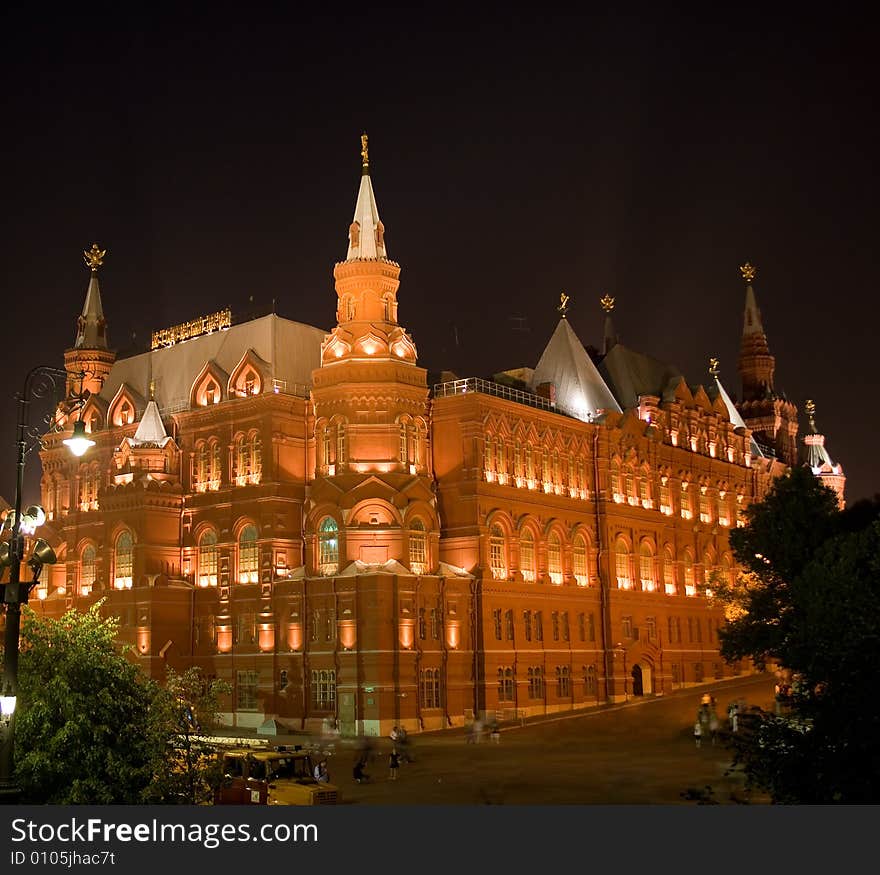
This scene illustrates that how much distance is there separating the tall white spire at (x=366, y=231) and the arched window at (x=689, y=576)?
37634mm

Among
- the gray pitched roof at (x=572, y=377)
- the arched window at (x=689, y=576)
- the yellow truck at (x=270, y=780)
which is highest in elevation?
the gray pitched roof at (x=572, y=377)

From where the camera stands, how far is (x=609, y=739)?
58344 mm

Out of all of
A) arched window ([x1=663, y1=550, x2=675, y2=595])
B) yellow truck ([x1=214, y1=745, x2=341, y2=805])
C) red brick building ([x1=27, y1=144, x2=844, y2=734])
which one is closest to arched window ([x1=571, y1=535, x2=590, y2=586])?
red brick building ([x1=27, y1=144, x2=844, y2=734])

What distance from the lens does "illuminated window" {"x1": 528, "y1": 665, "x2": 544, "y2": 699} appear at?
71438mm

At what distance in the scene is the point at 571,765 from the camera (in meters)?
47.2

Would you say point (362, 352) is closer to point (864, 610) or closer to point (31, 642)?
point (31, 642)

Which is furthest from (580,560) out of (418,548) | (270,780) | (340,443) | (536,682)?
(270,780)

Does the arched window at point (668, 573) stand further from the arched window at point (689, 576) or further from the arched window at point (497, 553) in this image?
the arched window at point (497, 553)

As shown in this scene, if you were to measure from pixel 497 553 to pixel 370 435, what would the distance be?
453 inches

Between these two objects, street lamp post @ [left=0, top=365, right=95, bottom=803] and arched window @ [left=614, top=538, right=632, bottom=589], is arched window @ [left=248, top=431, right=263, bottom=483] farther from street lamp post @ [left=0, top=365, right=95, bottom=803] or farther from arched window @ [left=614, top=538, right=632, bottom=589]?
street lamp post @ [left=0, top=365, right=95, bottom=803]

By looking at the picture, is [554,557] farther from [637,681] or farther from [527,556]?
[637,681]

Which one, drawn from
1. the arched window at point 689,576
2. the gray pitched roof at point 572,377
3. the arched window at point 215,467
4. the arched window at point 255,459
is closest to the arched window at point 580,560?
the gray pitched roof at point 572,377

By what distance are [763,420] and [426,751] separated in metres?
77.4

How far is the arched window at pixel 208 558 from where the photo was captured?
74.4 meters
